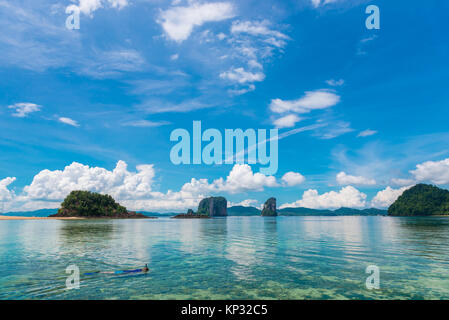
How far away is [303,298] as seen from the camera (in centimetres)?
1978

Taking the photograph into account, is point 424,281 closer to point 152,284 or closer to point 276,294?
point 276,294

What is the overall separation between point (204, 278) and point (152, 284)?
5.10 meters

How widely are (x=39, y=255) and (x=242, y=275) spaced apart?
102ft

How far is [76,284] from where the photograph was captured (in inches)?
892
